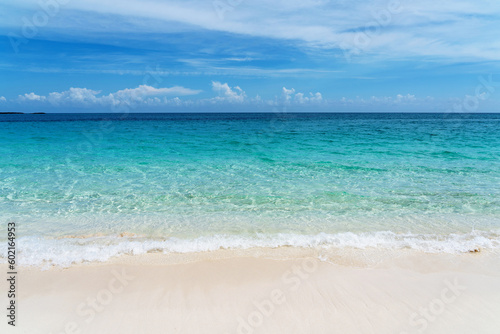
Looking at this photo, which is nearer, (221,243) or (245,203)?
(221,243)

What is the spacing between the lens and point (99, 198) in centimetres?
964

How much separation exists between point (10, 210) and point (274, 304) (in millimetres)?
8473

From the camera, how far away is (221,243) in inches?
250

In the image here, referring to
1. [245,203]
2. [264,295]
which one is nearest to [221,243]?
[264,295]

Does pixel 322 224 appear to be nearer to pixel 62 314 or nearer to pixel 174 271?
pixel 174 271

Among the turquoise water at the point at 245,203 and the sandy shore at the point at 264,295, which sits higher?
the turquoise water at the point at 245,203

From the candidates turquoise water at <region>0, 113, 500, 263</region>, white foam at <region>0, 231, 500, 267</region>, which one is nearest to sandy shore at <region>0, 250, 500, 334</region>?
white foam at <region>0, 231, 500, 267</region>

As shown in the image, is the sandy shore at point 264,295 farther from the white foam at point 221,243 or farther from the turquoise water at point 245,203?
the turquoise water at point 245,203

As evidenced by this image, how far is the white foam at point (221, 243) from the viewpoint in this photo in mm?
5906

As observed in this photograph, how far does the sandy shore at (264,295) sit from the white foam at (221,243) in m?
0.29

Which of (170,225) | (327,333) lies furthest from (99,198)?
(327,333)

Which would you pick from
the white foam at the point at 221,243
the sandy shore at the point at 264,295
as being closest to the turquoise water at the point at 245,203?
the white foam at the point at 221,243

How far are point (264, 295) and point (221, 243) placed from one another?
6.23 feet

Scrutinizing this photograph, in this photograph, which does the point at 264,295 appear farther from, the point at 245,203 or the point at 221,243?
the point at 245,203
